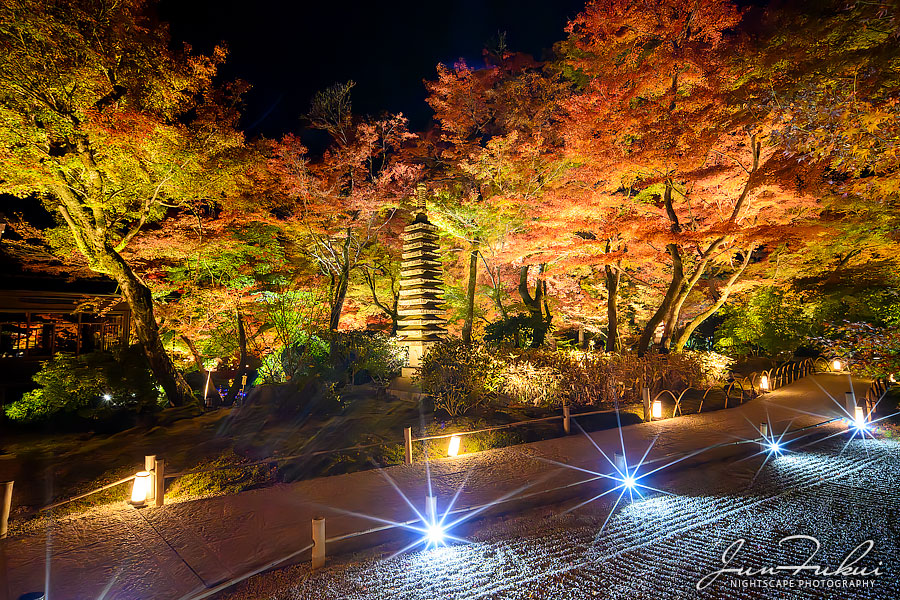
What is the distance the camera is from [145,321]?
11.2m

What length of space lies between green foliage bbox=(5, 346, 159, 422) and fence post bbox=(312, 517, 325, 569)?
33.1 feet

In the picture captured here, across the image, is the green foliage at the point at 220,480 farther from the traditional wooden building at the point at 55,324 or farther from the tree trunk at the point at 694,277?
the tree trunk at the point at 694,277

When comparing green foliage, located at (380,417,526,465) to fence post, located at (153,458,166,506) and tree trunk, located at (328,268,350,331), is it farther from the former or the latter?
tree trunk, located at (328,268,350,331)

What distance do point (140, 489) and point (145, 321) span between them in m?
7.52

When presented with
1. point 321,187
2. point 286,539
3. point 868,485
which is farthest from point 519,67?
point 286,539

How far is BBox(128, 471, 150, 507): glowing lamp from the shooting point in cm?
530

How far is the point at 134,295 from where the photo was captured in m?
11.0

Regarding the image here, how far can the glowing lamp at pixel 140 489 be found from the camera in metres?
5.30

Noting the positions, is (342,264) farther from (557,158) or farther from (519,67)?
(519,67)

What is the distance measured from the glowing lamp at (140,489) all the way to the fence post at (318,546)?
10.3ft

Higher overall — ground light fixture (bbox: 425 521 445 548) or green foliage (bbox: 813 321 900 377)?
green foliage (bbox: 813 321 900 377)

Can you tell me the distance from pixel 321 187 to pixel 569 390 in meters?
11.5

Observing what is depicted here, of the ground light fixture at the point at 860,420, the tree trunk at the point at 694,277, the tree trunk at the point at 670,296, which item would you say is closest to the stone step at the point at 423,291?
the tree trunk at the point at 670,296
